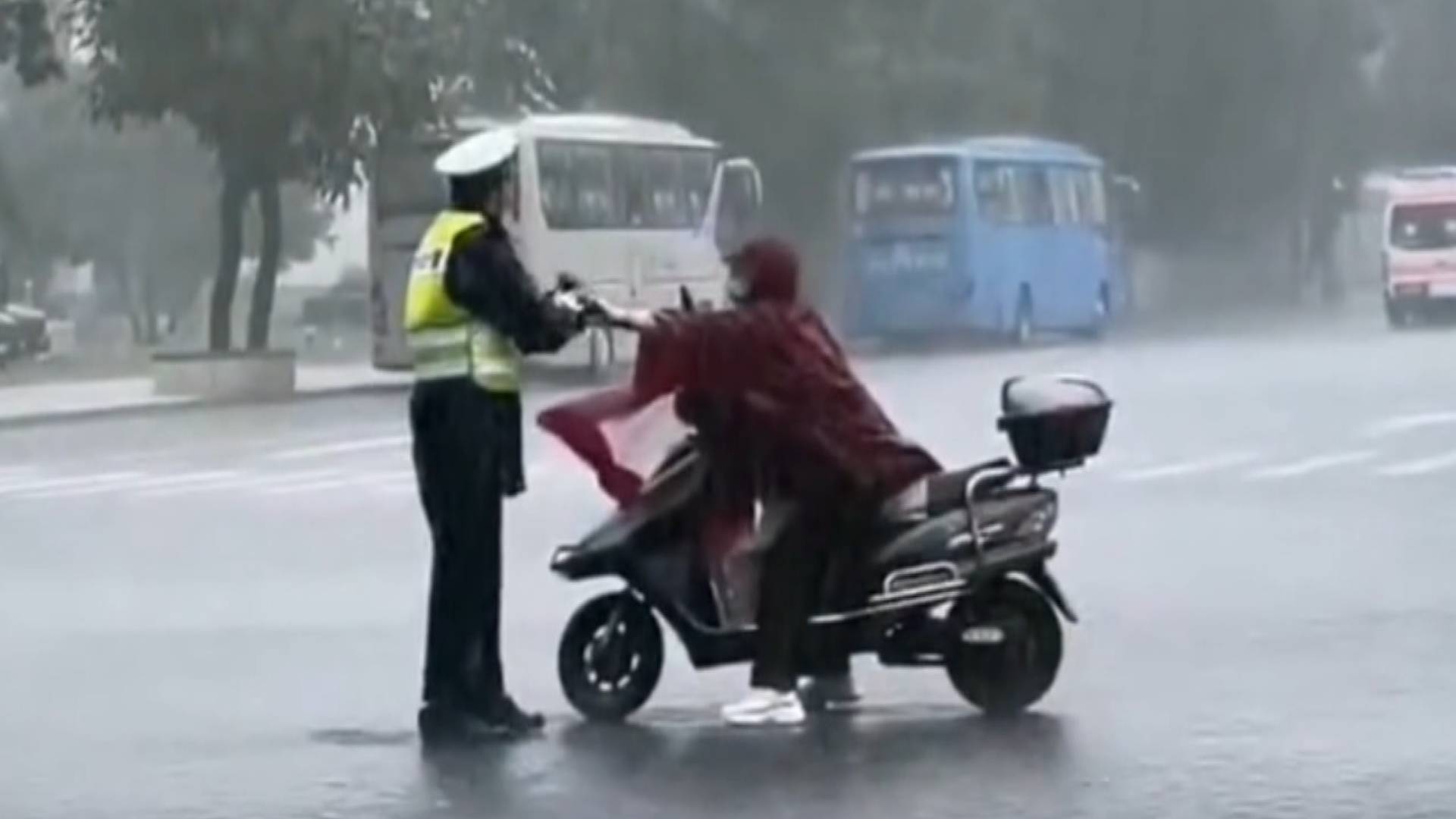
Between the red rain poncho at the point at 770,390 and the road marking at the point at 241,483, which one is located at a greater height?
the red rain poncho at the point at 770,390

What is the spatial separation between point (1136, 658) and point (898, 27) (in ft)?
172

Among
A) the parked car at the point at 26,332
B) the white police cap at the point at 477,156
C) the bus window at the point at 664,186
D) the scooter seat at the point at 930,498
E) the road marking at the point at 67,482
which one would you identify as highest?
the white police cap at the point at 477,156

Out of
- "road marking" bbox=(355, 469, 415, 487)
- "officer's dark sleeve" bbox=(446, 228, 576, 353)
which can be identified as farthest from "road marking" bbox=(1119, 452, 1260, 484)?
"officer's dark sleeve" bbox=(446, 228, 576, 353)

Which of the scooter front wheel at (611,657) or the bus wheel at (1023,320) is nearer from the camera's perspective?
the scooter front wheel at (611,657)

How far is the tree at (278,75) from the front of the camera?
1849 inches

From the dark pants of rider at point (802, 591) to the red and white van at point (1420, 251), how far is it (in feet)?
183

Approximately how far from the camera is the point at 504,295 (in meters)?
12.5

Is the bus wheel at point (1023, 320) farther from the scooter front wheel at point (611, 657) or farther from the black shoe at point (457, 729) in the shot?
the black shoe at point (457, 729)

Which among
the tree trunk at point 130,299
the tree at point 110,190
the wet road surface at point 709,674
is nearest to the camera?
the wet road surface at point 709,674

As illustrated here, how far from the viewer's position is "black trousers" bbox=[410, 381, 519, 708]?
41.6 feet

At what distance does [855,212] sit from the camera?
60.8 metres

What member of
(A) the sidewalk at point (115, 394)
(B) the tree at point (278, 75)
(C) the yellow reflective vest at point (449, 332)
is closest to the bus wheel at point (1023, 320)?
(A) the sidewalk at point (115, 394)

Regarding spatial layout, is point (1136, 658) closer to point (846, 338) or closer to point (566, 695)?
point (566, 695)

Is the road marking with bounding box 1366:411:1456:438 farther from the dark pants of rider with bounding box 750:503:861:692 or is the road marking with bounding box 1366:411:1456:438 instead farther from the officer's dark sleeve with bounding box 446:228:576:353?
the officer's dark sleeve with bounding box 446:228:576:353
